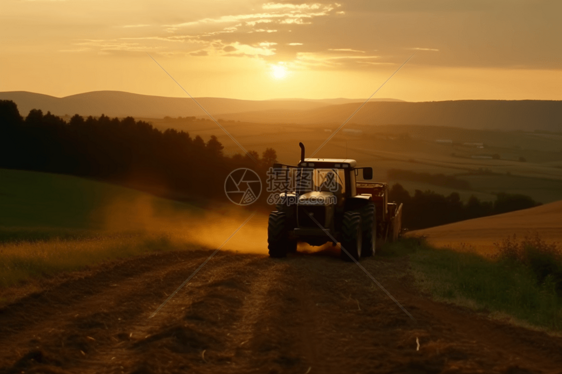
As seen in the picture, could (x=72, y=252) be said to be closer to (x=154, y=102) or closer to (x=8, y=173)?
(x=8, y=173)

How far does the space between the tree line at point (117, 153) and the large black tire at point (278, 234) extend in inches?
1914

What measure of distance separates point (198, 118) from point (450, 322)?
129360 mm

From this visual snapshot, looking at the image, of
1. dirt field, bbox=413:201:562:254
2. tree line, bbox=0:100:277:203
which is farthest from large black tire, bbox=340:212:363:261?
tree line, bbox=0:100:277:203

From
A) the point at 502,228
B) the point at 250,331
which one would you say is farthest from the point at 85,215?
the point at 250,331

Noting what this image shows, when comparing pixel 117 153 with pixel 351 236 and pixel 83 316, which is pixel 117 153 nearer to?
pixel 351 236

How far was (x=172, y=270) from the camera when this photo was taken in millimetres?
14984

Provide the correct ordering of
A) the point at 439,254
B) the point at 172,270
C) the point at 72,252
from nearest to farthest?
the point at 172,270
the point at 72,252
the point at 439,254

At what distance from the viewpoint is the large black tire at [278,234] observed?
1786 centimetres

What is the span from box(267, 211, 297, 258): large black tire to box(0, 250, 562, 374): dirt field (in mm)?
3908

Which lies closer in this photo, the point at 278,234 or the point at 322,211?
the point at 322,211

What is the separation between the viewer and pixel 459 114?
169 m

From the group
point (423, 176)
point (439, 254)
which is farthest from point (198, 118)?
point (439, 254)

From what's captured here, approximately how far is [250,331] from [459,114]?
168525 millimetres

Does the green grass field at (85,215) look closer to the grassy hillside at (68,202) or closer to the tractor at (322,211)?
the grassy hillside at (68,202)
